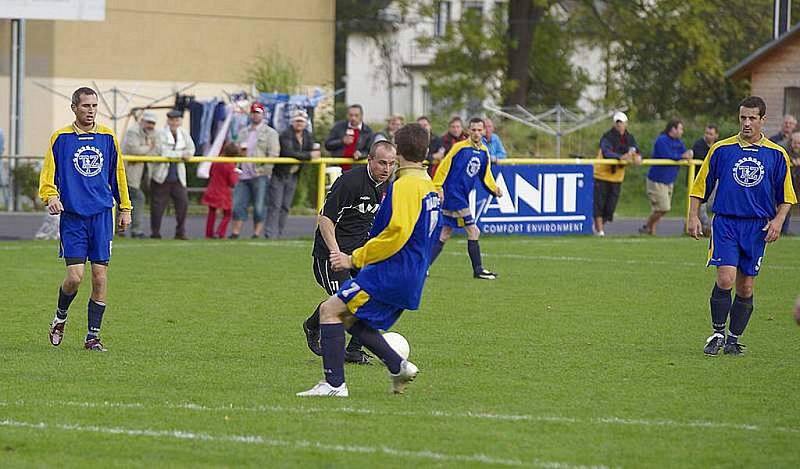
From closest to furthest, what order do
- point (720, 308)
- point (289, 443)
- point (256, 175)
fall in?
point (289, 443) → point (720, 308) → point (256, 175)

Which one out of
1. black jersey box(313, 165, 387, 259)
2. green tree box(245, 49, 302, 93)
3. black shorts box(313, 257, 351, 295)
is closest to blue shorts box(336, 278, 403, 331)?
black jersey box(313, 165, 387, 259)

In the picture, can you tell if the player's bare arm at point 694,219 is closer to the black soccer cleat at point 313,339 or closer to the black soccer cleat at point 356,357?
the black soccer cleat at point 356,357

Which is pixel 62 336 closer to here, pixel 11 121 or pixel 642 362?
pixel 642 362

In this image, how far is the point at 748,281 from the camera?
1061 cm

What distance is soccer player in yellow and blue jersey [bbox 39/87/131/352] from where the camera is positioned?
10188 millimetres

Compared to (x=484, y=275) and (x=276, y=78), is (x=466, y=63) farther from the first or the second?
(x=484, y=275)

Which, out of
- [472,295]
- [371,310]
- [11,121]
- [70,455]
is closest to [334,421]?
[371,310]

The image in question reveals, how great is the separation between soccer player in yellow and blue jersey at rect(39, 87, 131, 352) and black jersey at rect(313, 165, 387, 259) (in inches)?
61.4

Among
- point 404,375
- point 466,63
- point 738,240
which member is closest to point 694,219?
point 738,240

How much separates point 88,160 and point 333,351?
297cm

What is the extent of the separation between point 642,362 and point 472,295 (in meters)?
4.66

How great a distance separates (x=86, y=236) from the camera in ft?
34.0

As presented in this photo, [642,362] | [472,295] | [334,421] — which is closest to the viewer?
[334,421]

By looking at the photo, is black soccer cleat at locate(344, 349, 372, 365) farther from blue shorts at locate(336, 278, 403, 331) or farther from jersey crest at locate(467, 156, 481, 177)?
jersey crest at locate(467, 156, 481, 177)
